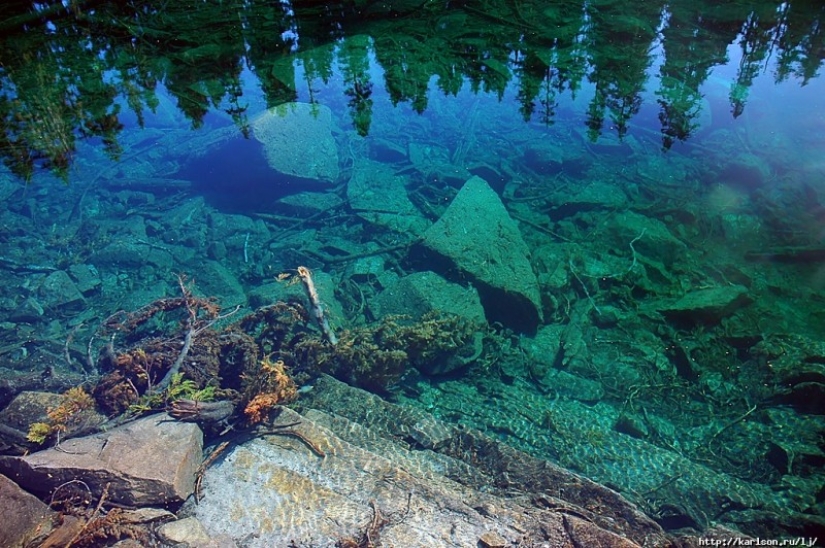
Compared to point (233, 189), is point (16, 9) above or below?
above

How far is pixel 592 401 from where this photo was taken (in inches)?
234

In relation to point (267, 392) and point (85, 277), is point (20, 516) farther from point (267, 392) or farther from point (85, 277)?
point (85, 277)

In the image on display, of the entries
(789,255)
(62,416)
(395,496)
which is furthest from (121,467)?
(789,255)

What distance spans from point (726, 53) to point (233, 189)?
14.3 metres

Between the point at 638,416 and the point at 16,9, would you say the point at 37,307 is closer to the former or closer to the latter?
the point at 16,9

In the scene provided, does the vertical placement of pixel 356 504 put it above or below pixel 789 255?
above

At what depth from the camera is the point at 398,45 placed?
10.4m

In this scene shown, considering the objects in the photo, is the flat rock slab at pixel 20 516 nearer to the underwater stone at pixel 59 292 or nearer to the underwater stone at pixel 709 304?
the underwater stone at pixel 59 292

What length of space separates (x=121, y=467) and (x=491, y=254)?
20.7 ft

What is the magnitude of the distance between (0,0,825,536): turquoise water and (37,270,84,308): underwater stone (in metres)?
0.05

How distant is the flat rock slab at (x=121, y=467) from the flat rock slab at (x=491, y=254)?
203 inches

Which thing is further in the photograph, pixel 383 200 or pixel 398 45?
pixel 383 200

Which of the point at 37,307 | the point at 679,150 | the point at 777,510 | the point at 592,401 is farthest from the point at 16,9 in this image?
the point at 679,150

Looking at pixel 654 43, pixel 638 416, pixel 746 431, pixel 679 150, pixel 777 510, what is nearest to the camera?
pixel 777 510
